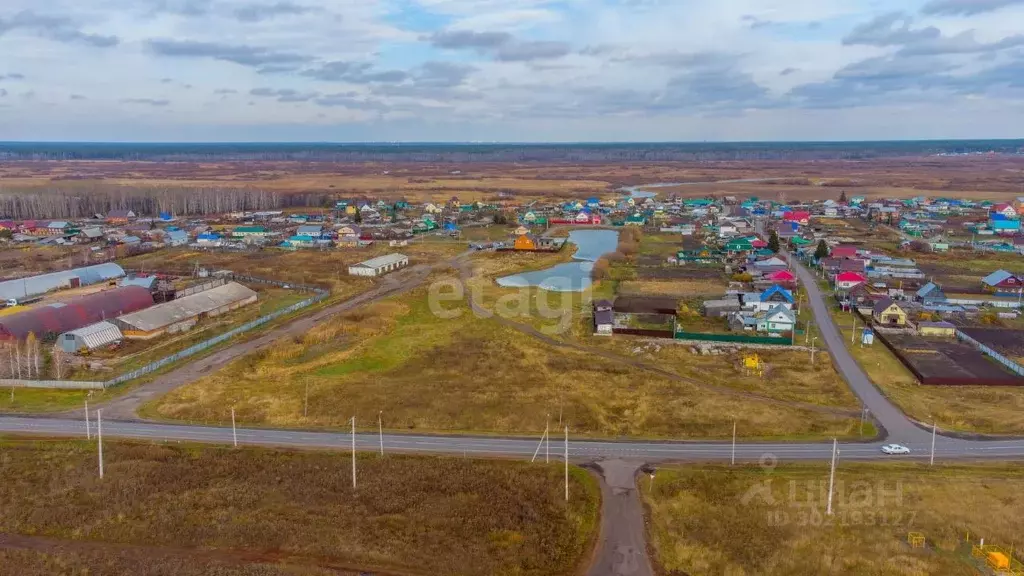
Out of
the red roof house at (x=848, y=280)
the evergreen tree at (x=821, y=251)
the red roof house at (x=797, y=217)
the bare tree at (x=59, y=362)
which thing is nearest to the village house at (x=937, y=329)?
the red roof house at (x=848, y=280)

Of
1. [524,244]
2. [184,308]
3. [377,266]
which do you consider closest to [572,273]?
[524,244]

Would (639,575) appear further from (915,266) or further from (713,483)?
(915,266)

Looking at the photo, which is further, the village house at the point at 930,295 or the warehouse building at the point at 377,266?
the warehouse building at the point at 377,266

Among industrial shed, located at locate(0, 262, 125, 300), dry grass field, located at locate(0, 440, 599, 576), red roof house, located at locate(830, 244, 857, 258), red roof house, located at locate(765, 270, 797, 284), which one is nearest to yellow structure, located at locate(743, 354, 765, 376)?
dry grass field, located at locate(0, 440, 599, 576)

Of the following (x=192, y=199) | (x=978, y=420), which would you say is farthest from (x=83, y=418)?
(x=192, y=199)

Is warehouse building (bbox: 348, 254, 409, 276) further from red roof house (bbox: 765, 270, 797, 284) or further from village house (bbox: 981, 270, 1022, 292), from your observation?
village house (bbox: 981, 270, 1022, 292)

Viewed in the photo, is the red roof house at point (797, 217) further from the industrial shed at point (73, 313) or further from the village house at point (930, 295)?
the industrial shed at point (73, 313)
